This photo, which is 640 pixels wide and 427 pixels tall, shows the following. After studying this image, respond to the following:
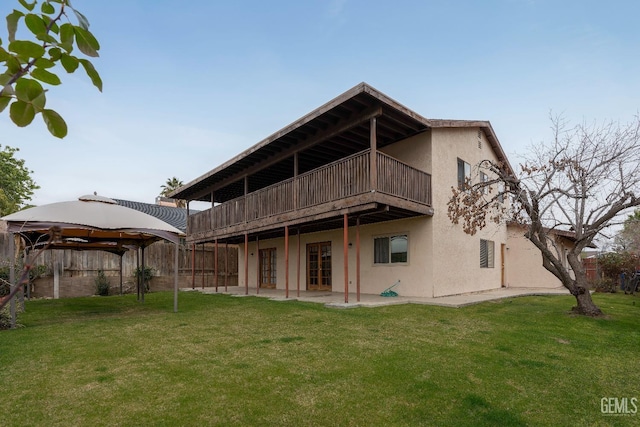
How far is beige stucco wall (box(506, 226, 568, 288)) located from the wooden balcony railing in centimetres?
806

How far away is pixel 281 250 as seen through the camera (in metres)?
16.9

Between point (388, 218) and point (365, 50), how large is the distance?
6336mm

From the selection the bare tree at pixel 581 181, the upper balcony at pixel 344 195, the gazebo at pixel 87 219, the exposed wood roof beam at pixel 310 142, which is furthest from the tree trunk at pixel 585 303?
the gazebo at pixel 87 219

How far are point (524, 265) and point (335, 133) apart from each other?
462 inches

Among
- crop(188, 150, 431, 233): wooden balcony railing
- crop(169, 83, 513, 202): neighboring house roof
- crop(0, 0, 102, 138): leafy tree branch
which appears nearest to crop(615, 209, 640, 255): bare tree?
crop(169, 83, 513, 202): neighboring house roof

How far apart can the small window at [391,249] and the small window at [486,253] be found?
4216 millimetres

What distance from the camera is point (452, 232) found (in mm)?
12531

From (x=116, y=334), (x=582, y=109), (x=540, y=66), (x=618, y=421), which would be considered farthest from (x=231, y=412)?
(x=540, y=66)

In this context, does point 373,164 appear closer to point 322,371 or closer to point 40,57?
point 322,371

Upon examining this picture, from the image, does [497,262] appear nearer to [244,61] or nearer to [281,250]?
[281,250]

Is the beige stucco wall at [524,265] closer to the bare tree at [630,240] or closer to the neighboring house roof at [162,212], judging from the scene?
the bare tree at [630,240]

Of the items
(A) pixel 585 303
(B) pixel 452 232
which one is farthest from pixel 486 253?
(A) pixel 585 303

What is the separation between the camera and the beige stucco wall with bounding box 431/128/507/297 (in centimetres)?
1175

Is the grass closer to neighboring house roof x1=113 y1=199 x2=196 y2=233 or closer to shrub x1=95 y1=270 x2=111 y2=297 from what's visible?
shrub x1=95 y1=270 x2=111 y2=297
